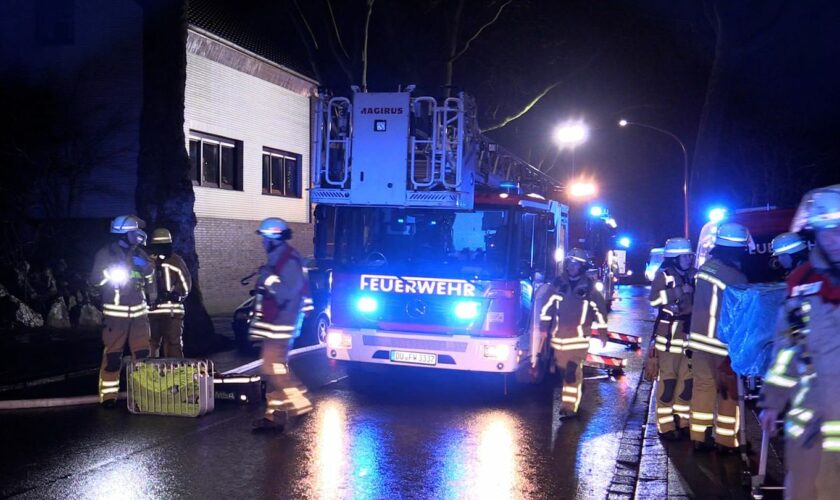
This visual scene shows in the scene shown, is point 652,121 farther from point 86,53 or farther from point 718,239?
point 718,239

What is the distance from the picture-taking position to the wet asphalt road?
573 centimetres

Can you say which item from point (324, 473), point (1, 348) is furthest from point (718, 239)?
point (1, 348)

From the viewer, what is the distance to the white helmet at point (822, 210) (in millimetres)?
3543

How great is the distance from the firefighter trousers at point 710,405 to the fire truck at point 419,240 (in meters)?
2.35

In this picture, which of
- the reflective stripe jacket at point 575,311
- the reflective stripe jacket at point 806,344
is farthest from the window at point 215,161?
the reflective stripe jacket at point 806,344

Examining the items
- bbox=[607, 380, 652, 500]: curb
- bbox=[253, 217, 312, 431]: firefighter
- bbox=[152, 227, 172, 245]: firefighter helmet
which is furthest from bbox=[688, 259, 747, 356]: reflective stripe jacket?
bbox=[152, 227, 172, 245]: firefighter helmet

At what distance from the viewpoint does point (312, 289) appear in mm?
12516

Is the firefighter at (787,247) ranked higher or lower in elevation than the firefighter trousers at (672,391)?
higher

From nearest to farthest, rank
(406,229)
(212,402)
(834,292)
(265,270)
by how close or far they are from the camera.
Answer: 1. (834,292)
2. (265,270)
3. (212,402)
4. (406,229)

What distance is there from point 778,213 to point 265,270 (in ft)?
23.5

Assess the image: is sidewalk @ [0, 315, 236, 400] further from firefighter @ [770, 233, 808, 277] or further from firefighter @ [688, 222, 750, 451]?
firefighter @ [770, 233, 808, 277]

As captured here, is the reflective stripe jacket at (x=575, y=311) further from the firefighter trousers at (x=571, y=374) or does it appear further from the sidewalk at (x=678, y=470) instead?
the sidewalk at (x=678, y=470)

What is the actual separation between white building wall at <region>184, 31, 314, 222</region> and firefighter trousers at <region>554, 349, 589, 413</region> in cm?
1236

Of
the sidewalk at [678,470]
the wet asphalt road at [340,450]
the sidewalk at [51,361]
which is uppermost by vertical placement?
the sidewalk at [678,470]
